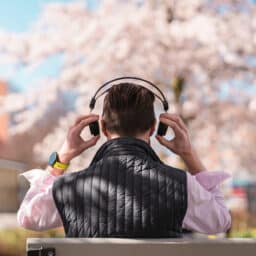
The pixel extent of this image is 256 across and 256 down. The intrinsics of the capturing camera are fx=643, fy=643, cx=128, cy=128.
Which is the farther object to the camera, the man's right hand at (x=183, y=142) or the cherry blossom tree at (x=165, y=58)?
the cherry blossom tree at (x=165, y=58)

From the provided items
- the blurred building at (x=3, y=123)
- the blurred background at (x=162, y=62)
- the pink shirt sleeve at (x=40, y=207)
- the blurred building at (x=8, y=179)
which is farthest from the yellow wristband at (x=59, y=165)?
the blurred building at (x=3, y=123)

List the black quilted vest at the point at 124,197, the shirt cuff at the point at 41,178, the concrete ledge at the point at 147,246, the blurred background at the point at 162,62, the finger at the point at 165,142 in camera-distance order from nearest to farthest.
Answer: the concrete ledge at the point at 147,246 → the black quilted vest at the point at 124,197 → the shirt cuff at the point at 41,178 → the finger at the point at 165,142 → the blurred background at the point at 162,62

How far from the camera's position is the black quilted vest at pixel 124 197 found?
1.84m

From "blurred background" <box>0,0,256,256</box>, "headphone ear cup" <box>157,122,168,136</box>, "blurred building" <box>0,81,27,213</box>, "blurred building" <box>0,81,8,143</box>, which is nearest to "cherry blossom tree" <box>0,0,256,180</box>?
"blurred background" <box>0,0,256,256</box>

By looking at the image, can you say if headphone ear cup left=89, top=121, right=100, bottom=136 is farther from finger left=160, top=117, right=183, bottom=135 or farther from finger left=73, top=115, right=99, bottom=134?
finger left=160, top=117, right=183, bottom=135

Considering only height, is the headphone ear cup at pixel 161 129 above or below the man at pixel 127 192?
above

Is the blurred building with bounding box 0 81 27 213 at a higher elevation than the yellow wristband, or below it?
higher

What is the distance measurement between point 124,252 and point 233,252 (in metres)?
0.30

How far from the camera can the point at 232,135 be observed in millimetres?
10023

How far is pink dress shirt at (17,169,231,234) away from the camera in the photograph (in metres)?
1.86

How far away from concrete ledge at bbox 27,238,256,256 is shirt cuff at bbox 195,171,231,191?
0.74ft

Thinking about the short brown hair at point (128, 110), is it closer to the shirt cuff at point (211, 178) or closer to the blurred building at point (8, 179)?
the shirt cuff at point (211, 178)

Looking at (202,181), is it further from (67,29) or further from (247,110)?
(67,29)

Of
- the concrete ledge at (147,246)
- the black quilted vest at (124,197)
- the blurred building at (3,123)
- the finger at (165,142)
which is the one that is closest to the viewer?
the concrete ledge at (147,246)
